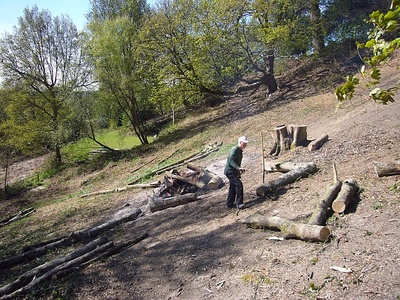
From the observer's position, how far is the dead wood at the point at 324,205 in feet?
19.6

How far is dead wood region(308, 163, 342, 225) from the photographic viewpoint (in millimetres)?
5977

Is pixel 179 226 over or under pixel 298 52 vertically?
under

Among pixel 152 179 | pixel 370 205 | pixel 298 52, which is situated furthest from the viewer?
pixel 298 52

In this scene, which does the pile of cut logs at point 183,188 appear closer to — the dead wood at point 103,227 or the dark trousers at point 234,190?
the dead wood at point 103,227

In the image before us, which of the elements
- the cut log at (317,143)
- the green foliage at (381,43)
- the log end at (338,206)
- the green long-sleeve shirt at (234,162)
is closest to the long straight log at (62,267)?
the green long-sleeve shirt at (234,162)

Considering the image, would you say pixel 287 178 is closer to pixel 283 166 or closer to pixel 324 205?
pixel 283 166

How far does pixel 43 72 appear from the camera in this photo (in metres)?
27.1

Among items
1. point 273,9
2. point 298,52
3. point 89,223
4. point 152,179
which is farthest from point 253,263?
point 298,52

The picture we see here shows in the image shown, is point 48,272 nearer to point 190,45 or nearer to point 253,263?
point 253,263

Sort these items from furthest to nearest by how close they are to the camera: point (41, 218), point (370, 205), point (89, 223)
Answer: point (41, 218) → point (89, 223) → point (370, 205)

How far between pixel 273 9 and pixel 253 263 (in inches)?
714

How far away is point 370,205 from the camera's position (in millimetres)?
6215

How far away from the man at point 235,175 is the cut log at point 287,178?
1.84 ft

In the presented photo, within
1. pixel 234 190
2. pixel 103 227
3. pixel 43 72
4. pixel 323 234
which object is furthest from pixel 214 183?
pixel 43 72
